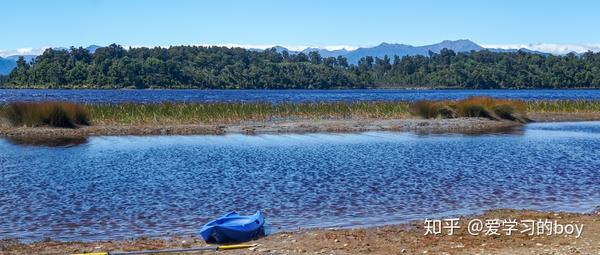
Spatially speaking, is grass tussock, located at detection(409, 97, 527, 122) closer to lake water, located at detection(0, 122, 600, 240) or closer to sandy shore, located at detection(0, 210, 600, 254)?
lake water, located at detection(0, 122, 600, 240)

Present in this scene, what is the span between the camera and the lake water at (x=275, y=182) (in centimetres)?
1514

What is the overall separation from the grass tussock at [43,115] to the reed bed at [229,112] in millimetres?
2154

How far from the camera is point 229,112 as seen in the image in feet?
150

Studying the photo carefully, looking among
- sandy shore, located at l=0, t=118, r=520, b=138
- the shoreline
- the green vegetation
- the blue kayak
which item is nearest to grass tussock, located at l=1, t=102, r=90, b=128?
→ the green vegetation

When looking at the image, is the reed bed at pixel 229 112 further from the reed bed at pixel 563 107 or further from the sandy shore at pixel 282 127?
the reed bed at pixel 563 107

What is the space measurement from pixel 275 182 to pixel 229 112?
25946 mm

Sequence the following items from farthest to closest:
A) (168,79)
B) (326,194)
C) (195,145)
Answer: (168,79) → (195,145) → (326,194)

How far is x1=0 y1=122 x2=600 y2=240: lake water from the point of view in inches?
596

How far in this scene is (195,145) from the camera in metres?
31.6

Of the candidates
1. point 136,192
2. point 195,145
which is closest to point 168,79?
point 195,145

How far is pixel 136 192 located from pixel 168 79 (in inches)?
6831

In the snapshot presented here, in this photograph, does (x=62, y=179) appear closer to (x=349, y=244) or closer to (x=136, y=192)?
(x=136, y=192)

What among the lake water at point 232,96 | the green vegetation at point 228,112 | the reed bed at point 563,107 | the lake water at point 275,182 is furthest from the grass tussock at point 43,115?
the lake water at point 232,96

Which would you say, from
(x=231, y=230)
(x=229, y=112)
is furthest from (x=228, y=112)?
(x=231, y=230)
